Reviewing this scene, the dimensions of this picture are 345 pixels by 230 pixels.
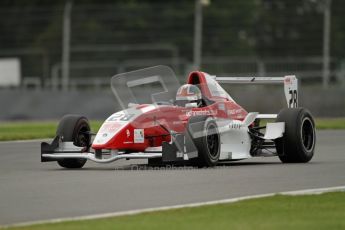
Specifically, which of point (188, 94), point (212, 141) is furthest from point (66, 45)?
point (212, 141)

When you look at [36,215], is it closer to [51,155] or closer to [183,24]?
[51,155]

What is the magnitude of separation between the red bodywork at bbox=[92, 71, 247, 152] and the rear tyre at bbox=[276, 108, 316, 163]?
2.54ft

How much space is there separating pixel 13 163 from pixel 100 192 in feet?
15.9

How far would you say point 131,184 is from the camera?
11.5m

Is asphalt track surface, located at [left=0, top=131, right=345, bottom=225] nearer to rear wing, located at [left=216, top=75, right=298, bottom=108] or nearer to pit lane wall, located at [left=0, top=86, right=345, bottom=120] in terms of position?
rear wing, located at [left=216, top=75, right=298, bottom=108]

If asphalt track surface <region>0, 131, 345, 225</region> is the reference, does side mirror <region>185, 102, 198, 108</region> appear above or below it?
above

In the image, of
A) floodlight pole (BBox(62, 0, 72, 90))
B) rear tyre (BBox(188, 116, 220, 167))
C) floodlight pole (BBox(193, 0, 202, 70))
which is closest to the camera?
rear tyre (BBox(188, 116, 220, 167))

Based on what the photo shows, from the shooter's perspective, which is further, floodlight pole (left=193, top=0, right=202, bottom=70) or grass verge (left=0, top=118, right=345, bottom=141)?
floodlight pole (left=193, top=0, right=202, bottom=70)

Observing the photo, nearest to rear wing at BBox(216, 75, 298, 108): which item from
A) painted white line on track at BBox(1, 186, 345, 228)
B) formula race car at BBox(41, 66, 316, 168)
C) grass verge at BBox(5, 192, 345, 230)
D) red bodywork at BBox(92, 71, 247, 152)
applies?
formula race car at BBox(41, 66, 316, 168)

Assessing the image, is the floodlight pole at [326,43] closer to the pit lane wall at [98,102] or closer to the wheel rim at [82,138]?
the pit lane wall at [98,102]

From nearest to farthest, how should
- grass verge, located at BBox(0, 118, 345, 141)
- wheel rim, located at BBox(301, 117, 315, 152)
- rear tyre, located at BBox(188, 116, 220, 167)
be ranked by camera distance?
rear tyre, located at BBox(188, 116, 220, 167) < wheel rim, located at BBox(301, 117, 315, 152) < grass verge, located at BBox(0, 118, 345, 141)

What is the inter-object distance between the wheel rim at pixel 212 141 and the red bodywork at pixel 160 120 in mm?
538

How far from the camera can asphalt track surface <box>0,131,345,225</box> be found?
31.6ft

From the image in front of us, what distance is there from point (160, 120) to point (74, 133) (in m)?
1.24
